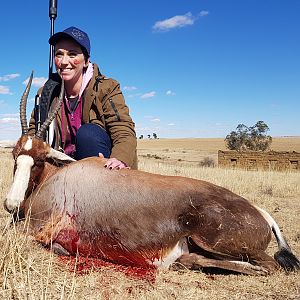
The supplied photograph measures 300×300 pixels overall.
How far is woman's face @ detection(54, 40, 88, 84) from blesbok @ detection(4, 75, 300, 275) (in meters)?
1.49

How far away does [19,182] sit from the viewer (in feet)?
13.1

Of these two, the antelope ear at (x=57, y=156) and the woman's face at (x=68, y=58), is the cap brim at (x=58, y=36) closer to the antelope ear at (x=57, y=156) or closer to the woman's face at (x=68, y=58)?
the woman's face at (x=68, y=58)

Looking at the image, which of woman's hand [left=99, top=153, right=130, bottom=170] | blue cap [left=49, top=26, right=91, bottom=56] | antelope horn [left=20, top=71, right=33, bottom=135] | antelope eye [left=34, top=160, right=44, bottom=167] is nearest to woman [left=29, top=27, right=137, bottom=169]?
blue cap [left=49, top=26, right=91, bottom=56]

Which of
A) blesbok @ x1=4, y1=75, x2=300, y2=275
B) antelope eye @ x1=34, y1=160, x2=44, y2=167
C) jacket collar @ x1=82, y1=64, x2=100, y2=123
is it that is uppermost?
jacket collar @ x1=82, y1=64, x2=100, y2=123

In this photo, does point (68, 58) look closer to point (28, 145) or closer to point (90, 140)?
point (90, 140)

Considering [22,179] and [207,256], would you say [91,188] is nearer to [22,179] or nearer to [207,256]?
[22,179]

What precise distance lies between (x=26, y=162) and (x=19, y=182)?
220 mm

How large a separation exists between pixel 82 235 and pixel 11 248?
872 millimetres

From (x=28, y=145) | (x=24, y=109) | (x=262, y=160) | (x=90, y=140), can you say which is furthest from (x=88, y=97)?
(x=262, y=160)

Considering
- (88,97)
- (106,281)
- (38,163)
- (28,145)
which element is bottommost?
(106,281)

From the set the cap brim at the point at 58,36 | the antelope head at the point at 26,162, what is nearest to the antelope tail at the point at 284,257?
the antelope head at the point at 26,162

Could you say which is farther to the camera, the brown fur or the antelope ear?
the antelope ear

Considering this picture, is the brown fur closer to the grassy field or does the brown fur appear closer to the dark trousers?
the grassy field

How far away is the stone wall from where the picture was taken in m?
26.2
